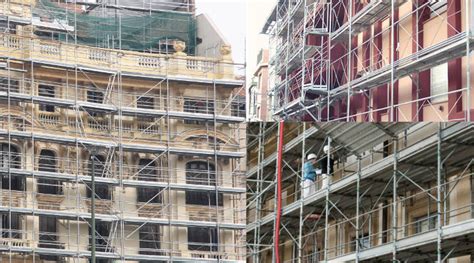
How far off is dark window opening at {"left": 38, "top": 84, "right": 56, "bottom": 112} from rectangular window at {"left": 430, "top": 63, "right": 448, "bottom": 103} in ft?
11.9

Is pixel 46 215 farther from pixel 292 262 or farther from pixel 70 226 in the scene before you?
pixel 292 262

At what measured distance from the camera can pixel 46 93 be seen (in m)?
5.95

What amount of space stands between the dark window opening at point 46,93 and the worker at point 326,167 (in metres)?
4.29

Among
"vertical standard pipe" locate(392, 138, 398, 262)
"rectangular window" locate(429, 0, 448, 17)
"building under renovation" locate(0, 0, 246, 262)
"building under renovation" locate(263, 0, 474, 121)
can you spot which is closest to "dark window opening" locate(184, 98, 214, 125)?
"building under renovation" locate(0, 0, 246, 262)

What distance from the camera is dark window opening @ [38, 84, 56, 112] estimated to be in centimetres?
594

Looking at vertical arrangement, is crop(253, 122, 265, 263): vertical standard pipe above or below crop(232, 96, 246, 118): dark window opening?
below

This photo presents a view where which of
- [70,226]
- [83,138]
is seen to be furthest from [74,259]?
[83,138]

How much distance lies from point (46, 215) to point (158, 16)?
1201 mm

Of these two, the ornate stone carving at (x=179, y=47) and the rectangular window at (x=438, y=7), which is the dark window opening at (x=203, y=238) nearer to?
the ornate stone carving at (x=179, y=47)

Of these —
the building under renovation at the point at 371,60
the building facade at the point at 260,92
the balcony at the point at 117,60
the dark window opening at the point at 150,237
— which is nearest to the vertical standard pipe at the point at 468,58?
the building under renovation at the point at 371,60

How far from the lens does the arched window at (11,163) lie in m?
5.71

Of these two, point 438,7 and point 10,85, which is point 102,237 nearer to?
point 10,85

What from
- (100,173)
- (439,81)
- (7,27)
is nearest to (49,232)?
(100,173)

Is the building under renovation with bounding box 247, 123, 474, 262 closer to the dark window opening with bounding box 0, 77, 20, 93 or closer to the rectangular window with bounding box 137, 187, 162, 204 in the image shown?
the rectangular window with bounding box 137, 187, 162, 204
